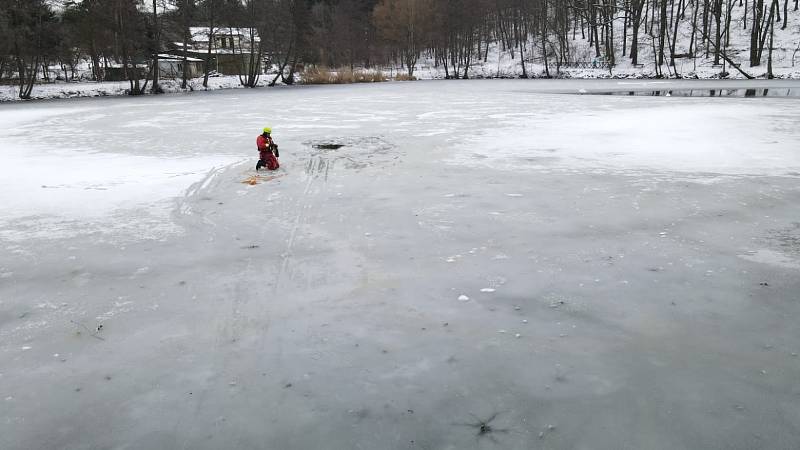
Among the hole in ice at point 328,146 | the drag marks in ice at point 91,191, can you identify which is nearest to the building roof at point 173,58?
the hole in ice at point 328,146

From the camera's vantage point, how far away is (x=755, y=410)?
8.48 ft

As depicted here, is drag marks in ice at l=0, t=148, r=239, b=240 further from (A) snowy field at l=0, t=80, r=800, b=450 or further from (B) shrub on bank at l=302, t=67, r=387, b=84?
(B) shrub on bank at l=302, t=67, r=387, b=84

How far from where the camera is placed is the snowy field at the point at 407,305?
260cm

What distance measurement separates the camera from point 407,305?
3.84 m

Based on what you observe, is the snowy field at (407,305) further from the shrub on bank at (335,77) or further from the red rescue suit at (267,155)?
the shrub on bank at (335,77)

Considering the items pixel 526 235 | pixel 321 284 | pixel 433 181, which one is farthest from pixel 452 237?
pixel 433 181

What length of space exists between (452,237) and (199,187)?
3970 millimetres

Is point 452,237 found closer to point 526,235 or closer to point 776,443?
point 526,235

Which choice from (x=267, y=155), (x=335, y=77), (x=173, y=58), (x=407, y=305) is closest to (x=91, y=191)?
(x=267, y=155)

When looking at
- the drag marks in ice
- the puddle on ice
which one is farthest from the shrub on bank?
the puddle on ice

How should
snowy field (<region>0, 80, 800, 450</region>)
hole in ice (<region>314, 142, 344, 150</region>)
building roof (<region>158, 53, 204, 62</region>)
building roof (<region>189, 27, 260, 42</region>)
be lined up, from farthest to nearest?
building roof (<region>158, 53, 204, 62</region>) → building roof (<region>189, 27, 260, 42</region>) → hole in ice (<region>314, 142, 344, 150</region>) → snowy field (<region>0, 80, 800, 450</region>)

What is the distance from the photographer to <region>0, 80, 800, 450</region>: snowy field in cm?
260

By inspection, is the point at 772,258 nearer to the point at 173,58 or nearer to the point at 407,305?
the point at 407,305

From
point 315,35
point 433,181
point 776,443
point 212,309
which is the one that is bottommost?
point 776,443
